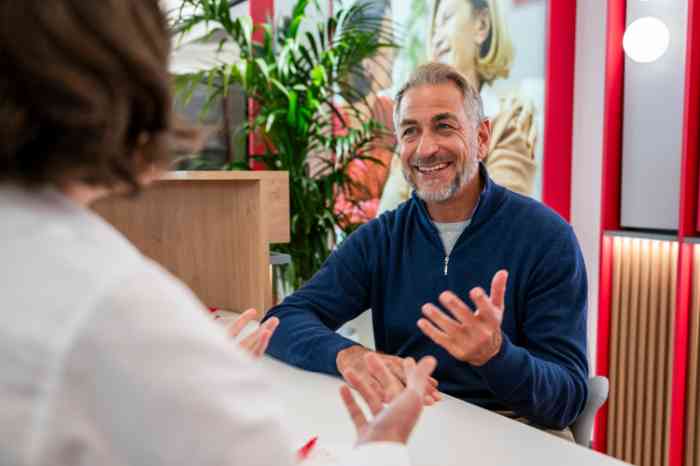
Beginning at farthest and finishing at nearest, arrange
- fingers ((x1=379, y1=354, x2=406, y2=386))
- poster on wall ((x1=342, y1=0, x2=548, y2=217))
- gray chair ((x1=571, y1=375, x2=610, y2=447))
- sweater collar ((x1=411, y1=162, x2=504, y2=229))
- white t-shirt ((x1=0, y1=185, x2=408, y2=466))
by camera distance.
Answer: poster on wall ((x1=342, y1=0, x2=548, y2=217)), sweater collar ((x1=411, y1=162, x2=504, y2=229)), gray chair ((x1=571, y1=375, x2=610, y2=447)), fingers ((x1=379, y1=354, x2=406, y2=386)), white t-shirt ((x1=0, y1=185, x2=408, y2=466))

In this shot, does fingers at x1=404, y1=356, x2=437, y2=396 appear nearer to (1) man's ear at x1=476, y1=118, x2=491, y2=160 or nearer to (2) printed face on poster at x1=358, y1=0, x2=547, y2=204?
(1) man's ear at x1=476, y1=118, x2=491, y2=160

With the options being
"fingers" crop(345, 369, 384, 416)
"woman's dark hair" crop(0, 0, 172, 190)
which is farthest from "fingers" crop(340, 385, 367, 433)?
"woman's dark hair" crop(0, 0, 172, 190)

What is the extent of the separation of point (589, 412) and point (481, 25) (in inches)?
91.0

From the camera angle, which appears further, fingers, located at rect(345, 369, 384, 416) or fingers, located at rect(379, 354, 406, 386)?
fingers, located at rect(379, 354, 406, 386)

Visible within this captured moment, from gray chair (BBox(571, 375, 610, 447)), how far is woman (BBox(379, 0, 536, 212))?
1.68 metres

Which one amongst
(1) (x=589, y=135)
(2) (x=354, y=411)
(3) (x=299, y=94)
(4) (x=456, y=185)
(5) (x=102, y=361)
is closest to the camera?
(5) (x=102, y=361)

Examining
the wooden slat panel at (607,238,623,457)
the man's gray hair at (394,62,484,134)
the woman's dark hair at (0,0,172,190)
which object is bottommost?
the wooden slat panel at (607,238,623,457)

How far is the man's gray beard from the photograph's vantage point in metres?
1.92

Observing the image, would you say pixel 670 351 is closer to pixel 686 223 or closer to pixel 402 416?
pixel 686 223

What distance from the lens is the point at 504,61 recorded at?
3.26 m

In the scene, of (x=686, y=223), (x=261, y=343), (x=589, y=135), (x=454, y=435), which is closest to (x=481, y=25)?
(x=589, y=135)

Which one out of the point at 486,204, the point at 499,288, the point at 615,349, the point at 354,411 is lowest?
the point at 615,349

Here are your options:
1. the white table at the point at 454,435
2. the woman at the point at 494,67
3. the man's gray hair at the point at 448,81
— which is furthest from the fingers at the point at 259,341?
the woman at the point at 494,67

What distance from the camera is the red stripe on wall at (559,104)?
2.96 metres
